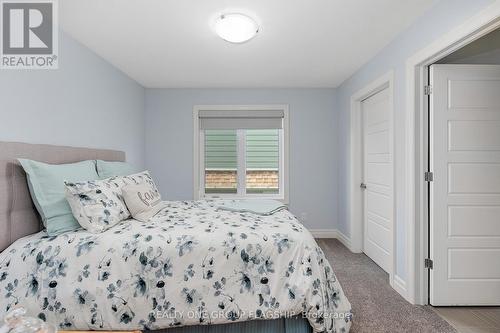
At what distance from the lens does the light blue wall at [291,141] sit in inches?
165

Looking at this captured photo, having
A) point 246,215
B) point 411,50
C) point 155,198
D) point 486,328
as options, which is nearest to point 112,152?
point 155,198

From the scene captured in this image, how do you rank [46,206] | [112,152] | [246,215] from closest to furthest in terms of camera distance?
[46,206] < [246,215] < [112,152]

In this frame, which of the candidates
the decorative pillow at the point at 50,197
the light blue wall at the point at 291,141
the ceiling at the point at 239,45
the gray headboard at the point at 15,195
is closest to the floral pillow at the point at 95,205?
the decorative pillow at the point at 50,197

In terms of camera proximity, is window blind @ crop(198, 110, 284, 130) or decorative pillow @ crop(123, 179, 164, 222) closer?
decorative pillow @ crop(123, 179, 164, 222)

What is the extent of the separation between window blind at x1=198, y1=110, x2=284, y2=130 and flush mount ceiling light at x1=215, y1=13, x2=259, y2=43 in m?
1.88

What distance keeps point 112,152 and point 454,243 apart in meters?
3.48

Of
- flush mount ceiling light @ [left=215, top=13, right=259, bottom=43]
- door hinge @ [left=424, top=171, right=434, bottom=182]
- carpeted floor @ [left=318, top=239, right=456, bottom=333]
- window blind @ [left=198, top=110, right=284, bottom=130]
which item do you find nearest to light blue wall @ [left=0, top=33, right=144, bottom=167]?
window blind @ [left=198, top=110, right=284, bottom=130]

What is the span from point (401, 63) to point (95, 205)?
2847mm

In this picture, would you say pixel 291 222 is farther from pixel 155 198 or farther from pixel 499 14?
pixel 499 14

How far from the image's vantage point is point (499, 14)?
1490 millimetres

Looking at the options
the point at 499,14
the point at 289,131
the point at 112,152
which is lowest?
the point at 112,152

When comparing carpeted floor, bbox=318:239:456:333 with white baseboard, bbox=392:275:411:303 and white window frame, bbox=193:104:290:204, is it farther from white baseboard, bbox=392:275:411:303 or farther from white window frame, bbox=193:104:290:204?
white window frame, bbox=193:104:290:204

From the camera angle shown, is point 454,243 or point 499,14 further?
point 454,243

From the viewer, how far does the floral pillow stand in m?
1.74
